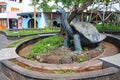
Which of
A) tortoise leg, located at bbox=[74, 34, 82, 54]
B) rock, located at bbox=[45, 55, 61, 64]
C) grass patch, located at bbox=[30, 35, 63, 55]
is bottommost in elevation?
rock, located at bbox=[45, 55, 61, 64]

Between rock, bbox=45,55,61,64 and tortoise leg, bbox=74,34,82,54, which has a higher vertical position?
tortoise leg, bbox=74,34,82,54

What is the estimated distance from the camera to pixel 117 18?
18.5 meters

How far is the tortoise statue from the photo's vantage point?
23.7ft

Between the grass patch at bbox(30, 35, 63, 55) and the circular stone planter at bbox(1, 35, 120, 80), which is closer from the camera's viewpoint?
the circular stone planter at bbox(1, 35, 120, 80)

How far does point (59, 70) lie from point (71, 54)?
1183 mm

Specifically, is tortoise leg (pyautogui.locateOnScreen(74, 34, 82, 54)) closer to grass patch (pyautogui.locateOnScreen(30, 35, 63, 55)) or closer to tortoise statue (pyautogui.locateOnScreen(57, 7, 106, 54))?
tortoise statue (pyautogui.locateOnScreen(57, 7, 106, 54))

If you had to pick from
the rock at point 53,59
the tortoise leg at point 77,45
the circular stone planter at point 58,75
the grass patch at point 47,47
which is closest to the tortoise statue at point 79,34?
the tortoise leg at point 77,45

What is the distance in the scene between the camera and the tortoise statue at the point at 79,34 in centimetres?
721

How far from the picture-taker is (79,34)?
24.0 ft

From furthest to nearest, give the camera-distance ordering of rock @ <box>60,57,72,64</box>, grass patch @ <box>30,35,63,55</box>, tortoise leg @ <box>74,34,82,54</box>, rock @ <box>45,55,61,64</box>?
grass patch @ <box>30,35,63,55</box> → tortoise leg @ <box>74,34,82,54</box> → rock @ <box>45,55,61,64</box> → rock @ <box>60,57,72,64</box>

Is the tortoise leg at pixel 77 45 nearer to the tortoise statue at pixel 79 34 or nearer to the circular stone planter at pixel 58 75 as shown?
the tortoise statue at pixel 79 34

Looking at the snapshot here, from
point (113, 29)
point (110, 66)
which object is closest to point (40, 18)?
point (113, 29)

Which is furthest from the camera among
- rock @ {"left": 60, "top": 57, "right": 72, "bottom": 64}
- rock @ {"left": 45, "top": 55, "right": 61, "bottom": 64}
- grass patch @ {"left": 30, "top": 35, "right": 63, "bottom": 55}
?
grass patch @ {"left": 30, "top": 35, "right": 63, "bottom": 55}

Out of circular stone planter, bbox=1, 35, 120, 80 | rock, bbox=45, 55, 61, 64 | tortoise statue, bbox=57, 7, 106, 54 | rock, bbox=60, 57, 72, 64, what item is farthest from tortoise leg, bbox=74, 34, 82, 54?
circular stone planter, bbox=1, 35, 120, 80
